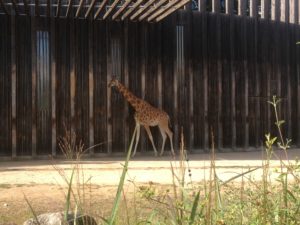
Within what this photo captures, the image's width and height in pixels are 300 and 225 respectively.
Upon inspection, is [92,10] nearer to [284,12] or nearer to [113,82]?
[113,82]

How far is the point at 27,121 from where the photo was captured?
13055mm

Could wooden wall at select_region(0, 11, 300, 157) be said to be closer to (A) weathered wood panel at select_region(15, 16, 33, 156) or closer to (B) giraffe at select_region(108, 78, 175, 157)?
(A) weathered wood panel at select_region(15, 16, 33, 156)

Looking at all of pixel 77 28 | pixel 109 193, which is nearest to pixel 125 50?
pixel 77 28

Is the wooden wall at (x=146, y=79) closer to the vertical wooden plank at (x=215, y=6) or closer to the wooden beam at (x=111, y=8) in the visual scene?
the vertical wooden plank at (x=215, y=6)

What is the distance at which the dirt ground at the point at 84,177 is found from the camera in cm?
658

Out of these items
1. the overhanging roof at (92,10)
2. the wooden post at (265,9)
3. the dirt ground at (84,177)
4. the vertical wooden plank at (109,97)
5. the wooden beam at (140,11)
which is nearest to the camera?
the dirt ground at (84,177)

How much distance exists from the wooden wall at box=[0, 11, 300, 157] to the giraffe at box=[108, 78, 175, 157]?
42cm

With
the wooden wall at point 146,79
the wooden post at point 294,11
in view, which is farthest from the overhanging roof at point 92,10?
the wooden post at point 294,11

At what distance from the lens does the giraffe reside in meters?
13.3

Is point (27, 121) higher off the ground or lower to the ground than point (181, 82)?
lower

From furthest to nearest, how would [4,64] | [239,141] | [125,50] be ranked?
[239,141] → [125,50] → [4,64]

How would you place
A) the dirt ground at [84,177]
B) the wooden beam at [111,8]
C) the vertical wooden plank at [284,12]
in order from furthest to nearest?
the vertical wooden plank at [284,12], the wooden beam at [111,8], the dirt ground at [84,177]

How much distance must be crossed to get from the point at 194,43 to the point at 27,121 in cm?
495

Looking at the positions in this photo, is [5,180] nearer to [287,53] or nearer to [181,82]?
[181,82]
